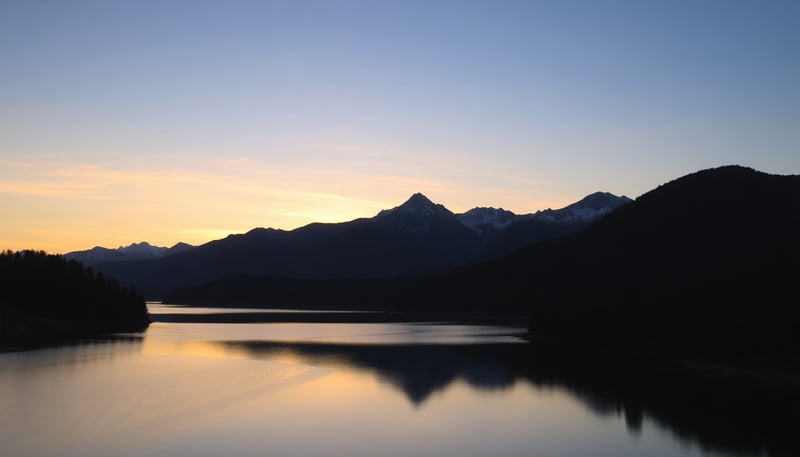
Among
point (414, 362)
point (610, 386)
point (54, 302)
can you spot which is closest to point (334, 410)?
point (610, 386)

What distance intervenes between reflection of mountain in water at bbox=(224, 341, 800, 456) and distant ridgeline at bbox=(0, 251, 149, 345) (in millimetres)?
37684

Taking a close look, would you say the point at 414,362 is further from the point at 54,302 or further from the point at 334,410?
the point at 54,302

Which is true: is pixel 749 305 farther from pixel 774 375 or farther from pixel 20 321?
pixel 20 321

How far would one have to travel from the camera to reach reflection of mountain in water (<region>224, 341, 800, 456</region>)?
47375mm

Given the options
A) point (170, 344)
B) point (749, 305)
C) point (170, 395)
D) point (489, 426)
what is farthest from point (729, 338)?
point (170, 344)

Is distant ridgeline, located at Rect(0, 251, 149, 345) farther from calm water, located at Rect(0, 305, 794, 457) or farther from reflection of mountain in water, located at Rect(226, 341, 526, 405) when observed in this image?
reflection of mountain in water, located at Rect(226, 341, 526, 405)

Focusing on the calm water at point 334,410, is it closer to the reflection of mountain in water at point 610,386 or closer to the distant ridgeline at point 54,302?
the reflection of mountain in water at point 610,386

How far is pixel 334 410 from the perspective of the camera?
53.9 m

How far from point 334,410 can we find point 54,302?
338ft

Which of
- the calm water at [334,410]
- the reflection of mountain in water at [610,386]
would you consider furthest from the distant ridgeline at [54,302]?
the reflection of mountain in water at [610,386]

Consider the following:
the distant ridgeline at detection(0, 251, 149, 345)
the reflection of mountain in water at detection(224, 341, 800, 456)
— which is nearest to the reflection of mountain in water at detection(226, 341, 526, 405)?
the reflection of mountain in water at detection(224, 341, 800, 456)

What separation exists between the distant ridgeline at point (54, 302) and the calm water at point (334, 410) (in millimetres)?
35228

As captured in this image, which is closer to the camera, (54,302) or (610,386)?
(610,386)

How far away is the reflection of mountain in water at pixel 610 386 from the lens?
47.4 metres
